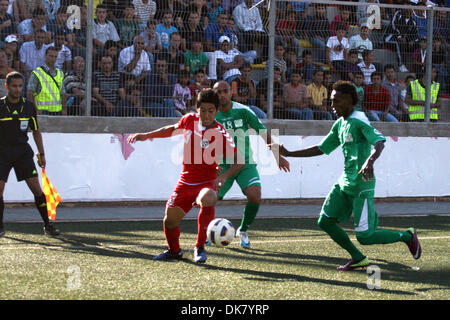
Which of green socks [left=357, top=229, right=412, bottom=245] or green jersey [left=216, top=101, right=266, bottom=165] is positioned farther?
green jersey [left=216, top=101, right=266, bottom=165]

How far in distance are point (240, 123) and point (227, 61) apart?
14.5 ft

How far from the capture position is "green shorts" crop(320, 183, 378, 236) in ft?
23.4

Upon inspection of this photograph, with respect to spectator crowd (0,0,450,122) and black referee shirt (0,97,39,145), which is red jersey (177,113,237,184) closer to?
black referee shirt (0,97,39,145)

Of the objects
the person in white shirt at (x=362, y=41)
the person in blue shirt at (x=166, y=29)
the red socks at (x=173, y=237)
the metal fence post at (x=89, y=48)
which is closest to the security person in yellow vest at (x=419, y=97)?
the person in white shirt at (x=362, y=41)

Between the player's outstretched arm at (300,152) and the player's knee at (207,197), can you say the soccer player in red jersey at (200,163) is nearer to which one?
the player's knee at (207,197)

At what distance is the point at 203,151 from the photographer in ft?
24.4

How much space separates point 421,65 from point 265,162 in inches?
159

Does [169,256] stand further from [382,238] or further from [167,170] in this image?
[167,170]

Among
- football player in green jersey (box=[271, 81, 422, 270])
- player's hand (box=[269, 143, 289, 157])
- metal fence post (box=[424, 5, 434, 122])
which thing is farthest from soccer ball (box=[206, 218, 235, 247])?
metal fence post (box=[424, 5, 434, 122])

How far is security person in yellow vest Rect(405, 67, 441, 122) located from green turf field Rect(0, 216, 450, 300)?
4836 millimetres

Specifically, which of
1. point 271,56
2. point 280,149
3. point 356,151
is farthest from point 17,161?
point 271,56

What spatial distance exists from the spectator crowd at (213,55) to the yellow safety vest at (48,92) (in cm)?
2

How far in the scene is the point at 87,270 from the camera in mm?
6898

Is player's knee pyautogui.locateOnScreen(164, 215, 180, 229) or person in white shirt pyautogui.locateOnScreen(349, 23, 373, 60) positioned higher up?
person in white shirt pyautogui.locateOnScreen(349, 23, 373, 60)
